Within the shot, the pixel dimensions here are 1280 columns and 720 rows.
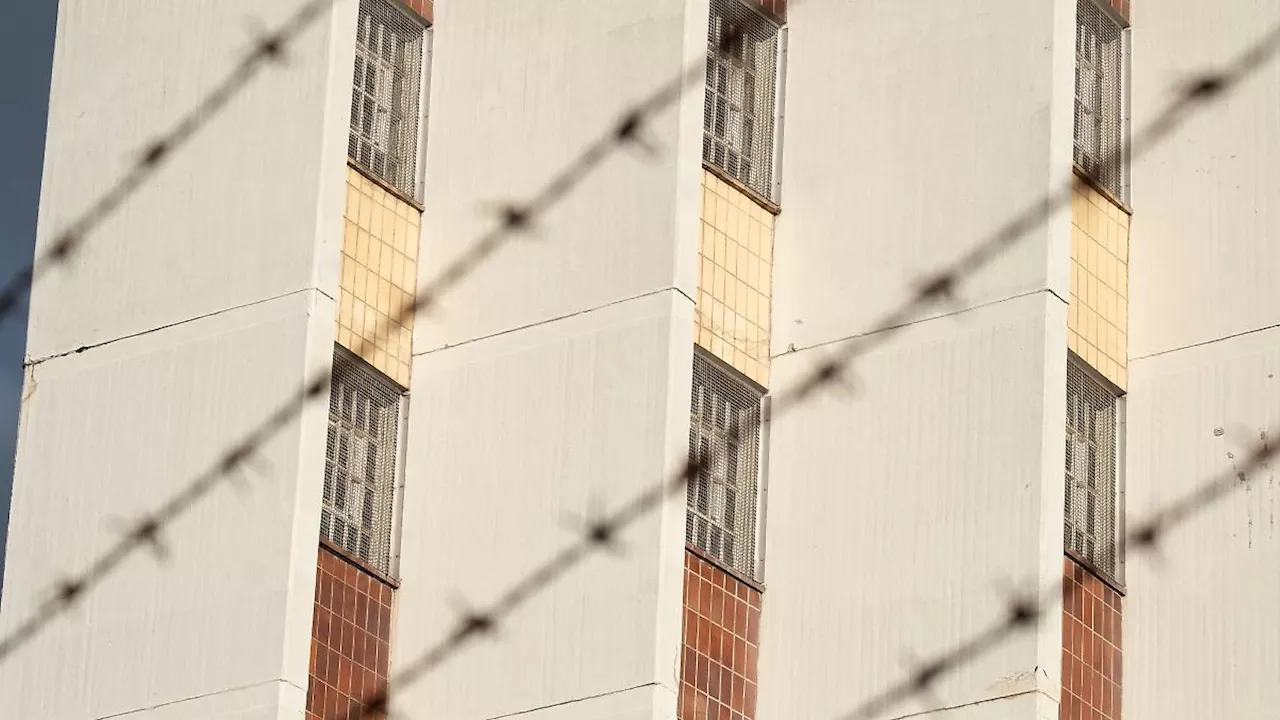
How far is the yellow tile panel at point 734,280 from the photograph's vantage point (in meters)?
32.2

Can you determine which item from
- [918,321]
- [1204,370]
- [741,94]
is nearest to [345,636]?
[918,321]

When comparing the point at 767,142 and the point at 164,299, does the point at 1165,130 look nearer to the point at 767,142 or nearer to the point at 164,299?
the point at 767,142

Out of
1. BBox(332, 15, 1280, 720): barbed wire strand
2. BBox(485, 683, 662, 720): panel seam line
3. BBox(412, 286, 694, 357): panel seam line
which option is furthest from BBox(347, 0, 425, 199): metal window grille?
BBox(485, 683, 662, 720): panel seam line

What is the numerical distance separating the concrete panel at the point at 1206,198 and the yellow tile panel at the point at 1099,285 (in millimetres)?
155

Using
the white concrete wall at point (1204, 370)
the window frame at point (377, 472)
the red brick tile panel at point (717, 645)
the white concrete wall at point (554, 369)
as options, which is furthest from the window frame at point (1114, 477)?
the window frame at point (377, 472)

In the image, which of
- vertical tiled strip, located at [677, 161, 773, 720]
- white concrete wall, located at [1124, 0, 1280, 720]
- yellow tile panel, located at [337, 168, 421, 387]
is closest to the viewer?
vertical tiled strip, located at [677, 161, 773, 720]

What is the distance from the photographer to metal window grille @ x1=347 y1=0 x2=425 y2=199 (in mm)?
32656

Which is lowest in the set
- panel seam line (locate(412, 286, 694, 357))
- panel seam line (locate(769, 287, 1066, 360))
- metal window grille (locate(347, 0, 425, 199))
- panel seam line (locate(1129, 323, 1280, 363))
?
panel seam line (locate(412, 286, 694, 357))

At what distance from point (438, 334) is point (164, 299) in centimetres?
255

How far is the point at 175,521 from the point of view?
30.2 meters

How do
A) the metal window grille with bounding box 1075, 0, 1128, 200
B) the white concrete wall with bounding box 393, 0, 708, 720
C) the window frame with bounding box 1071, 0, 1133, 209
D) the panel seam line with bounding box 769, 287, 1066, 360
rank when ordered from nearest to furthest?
the white concrete wall with bounding box 393, 0, 708, 720, the panel seam line with bounding box 769, 287, 1066, 360, the window frame with bounding box 1071, 0, 1133, 209, the metal window grille with bounding box 1075, 0, 1128, 200

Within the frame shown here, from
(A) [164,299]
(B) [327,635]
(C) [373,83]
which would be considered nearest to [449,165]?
(C) [373,83]

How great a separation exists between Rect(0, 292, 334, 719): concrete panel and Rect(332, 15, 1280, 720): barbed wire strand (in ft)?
5.65

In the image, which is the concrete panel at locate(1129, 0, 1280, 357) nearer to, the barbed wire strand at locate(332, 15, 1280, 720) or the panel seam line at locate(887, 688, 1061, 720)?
the barbed wire strand at locate(332, 15, 1280, 720)
